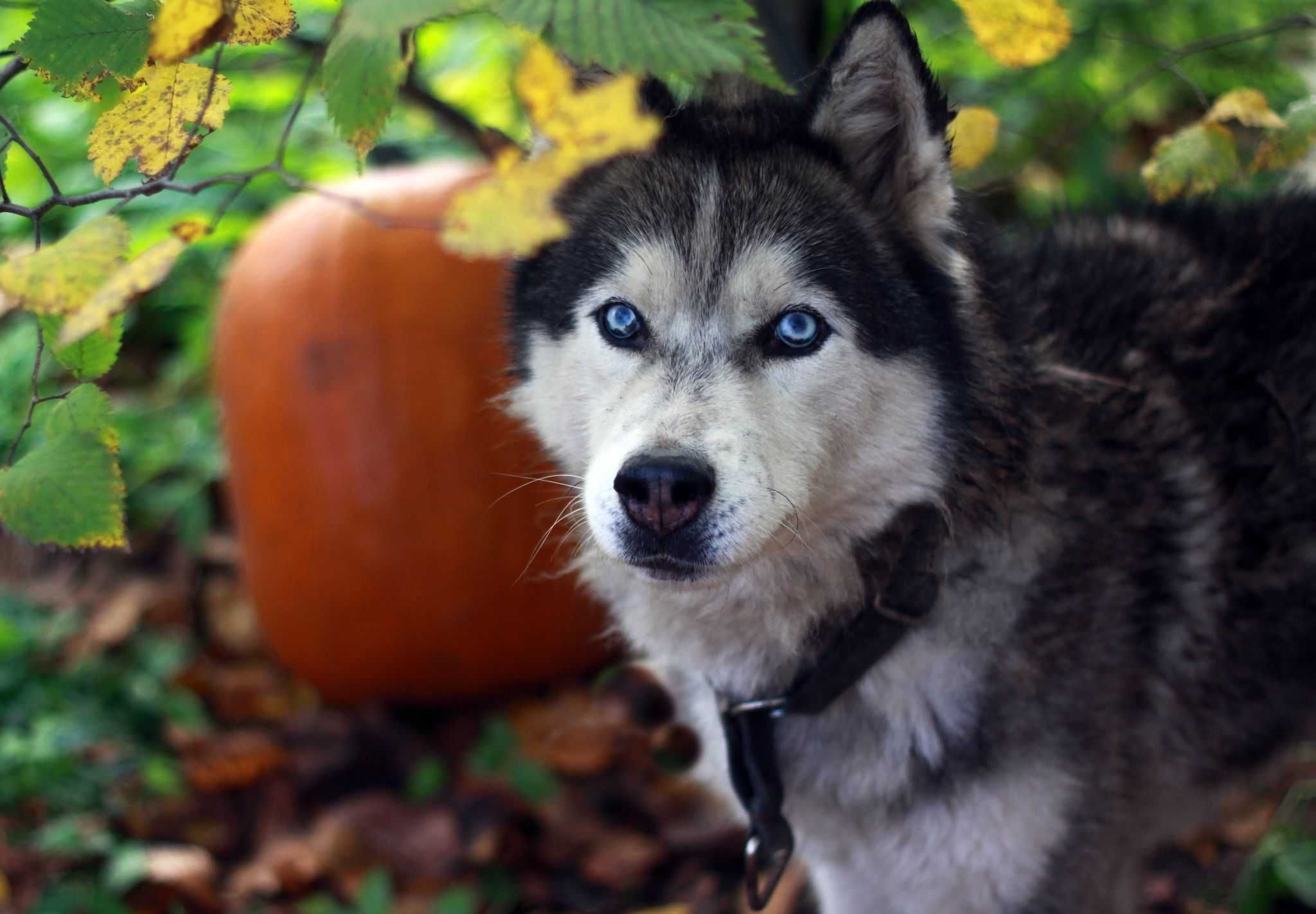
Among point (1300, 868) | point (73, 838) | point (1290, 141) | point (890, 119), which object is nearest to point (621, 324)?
point (890, 119)

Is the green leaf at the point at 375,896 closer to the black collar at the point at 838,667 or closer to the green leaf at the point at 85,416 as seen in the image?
the black collar at the point at 838,667

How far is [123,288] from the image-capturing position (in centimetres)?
111

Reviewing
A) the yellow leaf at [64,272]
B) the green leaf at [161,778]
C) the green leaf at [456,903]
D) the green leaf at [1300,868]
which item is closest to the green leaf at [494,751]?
the green leaf at [456,903]

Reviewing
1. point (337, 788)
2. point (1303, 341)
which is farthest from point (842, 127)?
point (337, 788)

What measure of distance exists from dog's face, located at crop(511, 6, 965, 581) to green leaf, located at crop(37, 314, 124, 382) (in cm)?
68

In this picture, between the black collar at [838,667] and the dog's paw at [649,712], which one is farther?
the dog's paw at [649,712]

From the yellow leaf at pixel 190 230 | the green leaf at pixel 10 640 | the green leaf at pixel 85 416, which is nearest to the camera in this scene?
the yellow leaf at pixel 190 230

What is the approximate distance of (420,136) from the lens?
4.06 metres

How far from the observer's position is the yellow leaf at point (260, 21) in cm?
125

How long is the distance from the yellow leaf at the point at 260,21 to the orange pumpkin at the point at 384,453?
1831 mm

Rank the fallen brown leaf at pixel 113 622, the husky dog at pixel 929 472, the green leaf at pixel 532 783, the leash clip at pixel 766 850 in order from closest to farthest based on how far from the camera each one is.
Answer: the husky dog at pixel 929 472, the leash clip at pixel 766 850, the green leaf at pixel 532 783, the fallen brown leaf at pixel 113 622

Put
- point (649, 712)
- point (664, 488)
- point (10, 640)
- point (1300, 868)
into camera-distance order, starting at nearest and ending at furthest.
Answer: point (664, 488) < point (1300, 868) < point (649, 712) < point (10, 640)

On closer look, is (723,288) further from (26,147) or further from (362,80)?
(26,147)

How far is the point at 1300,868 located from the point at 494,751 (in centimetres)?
197
